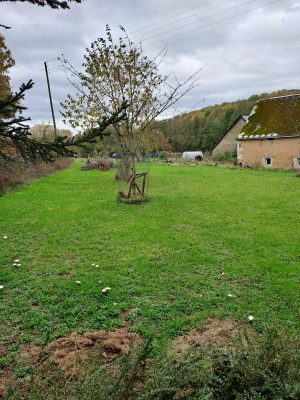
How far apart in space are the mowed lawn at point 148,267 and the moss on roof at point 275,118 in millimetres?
13851

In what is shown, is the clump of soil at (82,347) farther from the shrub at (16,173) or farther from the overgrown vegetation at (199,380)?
the shrub at (16,173)

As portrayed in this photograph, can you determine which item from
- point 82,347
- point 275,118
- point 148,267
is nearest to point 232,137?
point 275,118

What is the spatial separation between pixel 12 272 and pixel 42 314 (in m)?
1.57

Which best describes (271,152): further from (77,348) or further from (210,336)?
(77,348)

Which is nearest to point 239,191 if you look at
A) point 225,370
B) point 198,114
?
point 225,370

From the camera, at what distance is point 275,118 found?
23.3 m

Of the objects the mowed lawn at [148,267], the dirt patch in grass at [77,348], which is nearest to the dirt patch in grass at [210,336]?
the mowed lawn at [148,267]

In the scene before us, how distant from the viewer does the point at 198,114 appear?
57.9 metres

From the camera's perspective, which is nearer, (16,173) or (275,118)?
(16,173)

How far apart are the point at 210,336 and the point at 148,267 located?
197cm

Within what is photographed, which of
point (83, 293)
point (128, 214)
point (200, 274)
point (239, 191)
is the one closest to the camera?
point (83, 293)

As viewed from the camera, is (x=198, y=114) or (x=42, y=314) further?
(x=198, y=114)

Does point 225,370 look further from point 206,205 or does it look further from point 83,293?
point 206,205

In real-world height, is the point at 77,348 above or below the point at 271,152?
below
